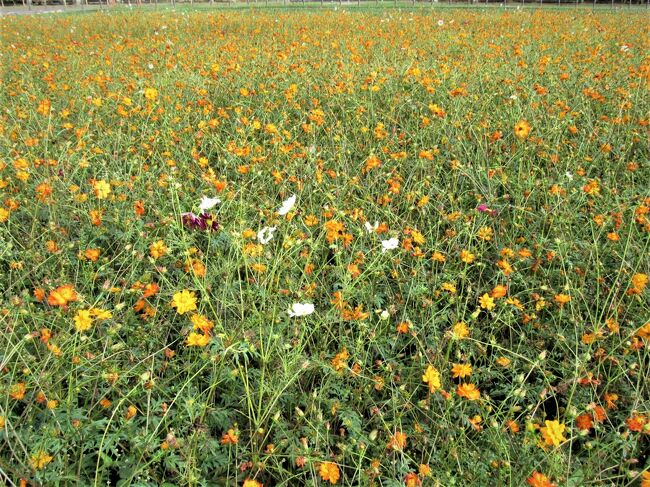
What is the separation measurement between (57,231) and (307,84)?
2.54 meters

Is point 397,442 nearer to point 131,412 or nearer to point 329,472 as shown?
point 329,472

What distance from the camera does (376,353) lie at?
183 cm

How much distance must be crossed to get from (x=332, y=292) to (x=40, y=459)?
1.18 metres

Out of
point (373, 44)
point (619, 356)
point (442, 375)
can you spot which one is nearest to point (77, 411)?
point (442, 375)

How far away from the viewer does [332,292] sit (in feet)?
6.75

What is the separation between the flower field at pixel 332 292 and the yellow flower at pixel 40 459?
1cm

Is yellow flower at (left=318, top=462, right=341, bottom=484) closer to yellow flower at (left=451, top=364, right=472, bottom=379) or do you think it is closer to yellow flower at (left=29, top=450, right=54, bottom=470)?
yellow flower at (left=451, top=364, right=472, bottom=379)

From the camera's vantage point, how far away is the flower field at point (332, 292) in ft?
4.47

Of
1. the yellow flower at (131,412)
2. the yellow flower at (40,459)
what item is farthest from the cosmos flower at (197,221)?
the yellow flower at (40,459)

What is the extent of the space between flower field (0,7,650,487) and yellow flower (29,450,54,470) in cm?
1

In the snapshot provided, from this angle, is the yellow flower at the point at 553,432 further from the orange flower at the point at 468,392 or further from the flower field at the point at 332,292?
the orange flower at the point at 468,392

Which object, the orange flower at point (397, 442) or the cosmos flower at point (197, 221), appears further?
the cosmos flower at point (197, 221)

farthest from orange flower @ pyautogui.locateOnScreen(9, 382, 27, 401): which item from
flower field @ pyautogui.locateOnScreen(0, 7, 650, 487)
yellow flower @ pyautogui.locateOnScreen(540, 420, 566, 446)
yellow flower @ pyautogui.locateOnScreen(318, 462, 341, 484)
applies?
yellow flower @ pyautogui.locateOnScreen(540, 420, 566, 446)

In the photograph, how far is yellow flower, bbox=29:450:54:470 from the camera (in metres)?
1.17
